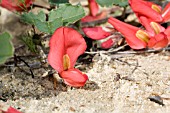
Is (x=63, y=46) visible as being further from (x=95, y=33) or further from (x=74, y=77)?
(x=95, y=33)

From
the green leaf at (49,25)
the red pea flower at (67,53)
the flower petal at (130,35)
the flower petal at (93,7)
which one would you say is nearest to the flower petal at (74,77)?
the red pea flower at (67,53)

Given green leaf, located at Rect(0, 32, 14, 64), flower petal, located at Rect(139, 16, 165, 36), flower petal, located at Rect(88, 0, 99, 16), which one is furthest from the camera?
flower petal, located at Rect(88, 0, 99, 16)

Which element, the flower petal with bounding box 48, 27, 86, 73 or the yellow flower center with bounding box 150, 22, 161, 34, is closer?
the flower petal with bounding box 48, 27, 86, 73

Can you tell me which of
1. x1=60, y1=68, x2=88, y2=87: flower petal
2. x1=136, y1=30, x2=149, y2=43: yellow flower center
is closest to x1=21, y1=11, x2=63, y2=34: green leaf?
x1=60, y1=68, x2=88, y2=87: flower petal

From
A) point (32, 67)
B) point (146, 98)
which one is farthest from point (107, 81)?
point (32, 67)

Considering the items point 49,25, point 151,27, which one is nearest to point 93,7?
point 151,27

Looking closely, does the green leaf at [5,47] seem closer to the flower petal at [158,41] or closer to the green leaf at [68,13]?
the green leaf at [68,13]

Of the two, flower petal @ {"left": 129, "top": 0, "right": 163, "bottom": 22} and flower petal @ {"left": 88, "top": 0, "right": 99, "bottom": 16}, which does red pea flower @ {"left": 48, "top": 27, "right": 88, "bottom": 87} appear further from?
flower petal @ {"left": 88, "top": 0, "right": 99, "bottom": 16}
